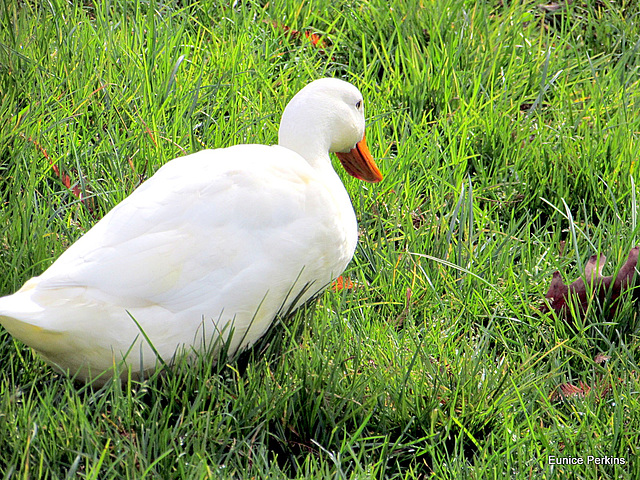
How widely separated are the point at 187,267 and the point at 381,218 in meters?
1.02

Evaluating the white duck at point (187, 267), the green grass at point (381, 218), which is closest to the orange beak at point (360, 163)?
the green grass at point (381, 218)

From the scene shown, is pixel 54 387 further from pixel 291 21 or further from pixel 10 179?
pixel 291 21

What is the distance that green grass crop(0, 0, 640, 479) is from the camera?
205 centimetres

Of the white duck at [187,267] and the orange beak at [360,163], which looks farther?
the orange beak at [360,163]

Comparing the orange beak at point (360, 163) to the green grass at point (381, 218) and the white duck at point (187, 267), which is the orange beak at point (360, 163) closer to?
the green grass at point (381, 218)

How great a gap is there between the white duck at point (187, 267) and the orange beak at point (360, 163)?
491 mm

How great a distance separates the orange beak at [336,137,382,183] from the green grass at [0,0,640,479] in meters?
0.20

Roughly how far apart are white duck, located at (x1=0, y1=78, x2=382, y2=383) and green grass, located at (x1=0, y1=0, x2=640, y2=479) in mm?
118

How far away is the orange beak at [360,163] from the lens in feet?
9.02

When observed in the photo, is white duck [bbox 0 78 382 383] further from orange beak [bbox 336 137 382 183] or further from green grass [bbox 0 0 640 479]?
orange beak [bbox 336 137 382 183]

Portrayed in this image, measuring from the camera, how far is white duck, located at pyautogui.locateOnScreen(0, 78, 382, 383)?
6.61ft

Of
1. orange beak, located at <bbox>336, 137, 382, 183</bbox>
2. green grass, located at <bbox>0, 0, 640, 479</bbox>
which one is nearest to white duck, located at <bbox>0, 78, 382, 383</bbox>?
green grass, located at <bbox>0, 0, 640, 479</bbox>

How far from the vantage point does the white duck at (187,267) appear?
202 centimetres

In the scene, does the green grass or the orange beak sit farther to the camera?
the orange beak
